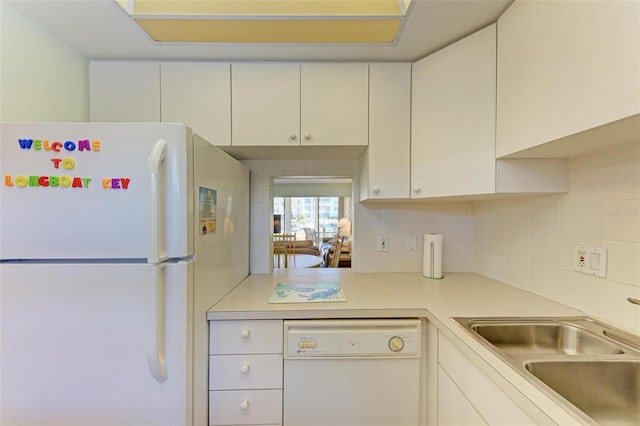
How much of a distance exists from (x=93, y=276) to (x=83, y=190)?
29 cm

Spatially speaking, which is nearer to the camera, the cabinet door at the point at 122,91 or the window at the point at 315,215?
the cabinet door at the point at 122,91

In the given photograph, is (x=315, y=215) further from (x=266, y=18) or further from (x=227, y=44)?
(x=266, y=18)

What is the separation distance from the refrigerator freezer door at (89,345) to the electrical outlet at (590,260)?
1528mm

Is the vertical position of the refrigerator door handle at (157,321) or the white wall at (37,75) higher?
the white wall at (37,75)

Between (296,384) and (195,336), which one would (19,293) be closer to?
(195,336)

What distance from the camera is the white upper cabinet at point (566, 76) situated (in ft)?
Result: 2.18

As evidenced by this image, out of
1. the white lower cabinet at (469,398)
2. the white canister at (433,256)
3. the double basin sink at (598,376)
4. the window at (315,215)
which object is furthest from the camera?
the window at (315,215)

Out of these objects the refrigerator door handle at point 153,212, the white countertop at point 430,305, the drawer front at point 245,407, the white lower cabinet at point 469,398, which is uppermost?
the refrigerator door handle at point 153,212

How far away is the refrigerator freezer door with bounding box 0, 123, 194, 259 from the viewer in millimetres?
896

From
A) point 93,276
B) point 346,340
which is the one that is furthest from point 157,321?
point 346,340

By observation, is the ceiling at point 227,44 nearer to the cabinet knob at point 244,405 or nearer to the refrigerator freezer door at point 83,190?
the refrigerator freezer door at point 83,190

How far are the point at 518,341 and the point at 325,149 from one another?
124 cm

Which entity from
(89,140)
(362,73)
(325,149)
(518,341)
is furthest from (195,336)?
(362,73)

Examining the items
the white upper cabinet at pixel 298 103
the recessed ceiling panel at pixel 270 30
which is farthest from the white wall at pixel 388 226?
the recessed ceiling panel at pixel 270 30
